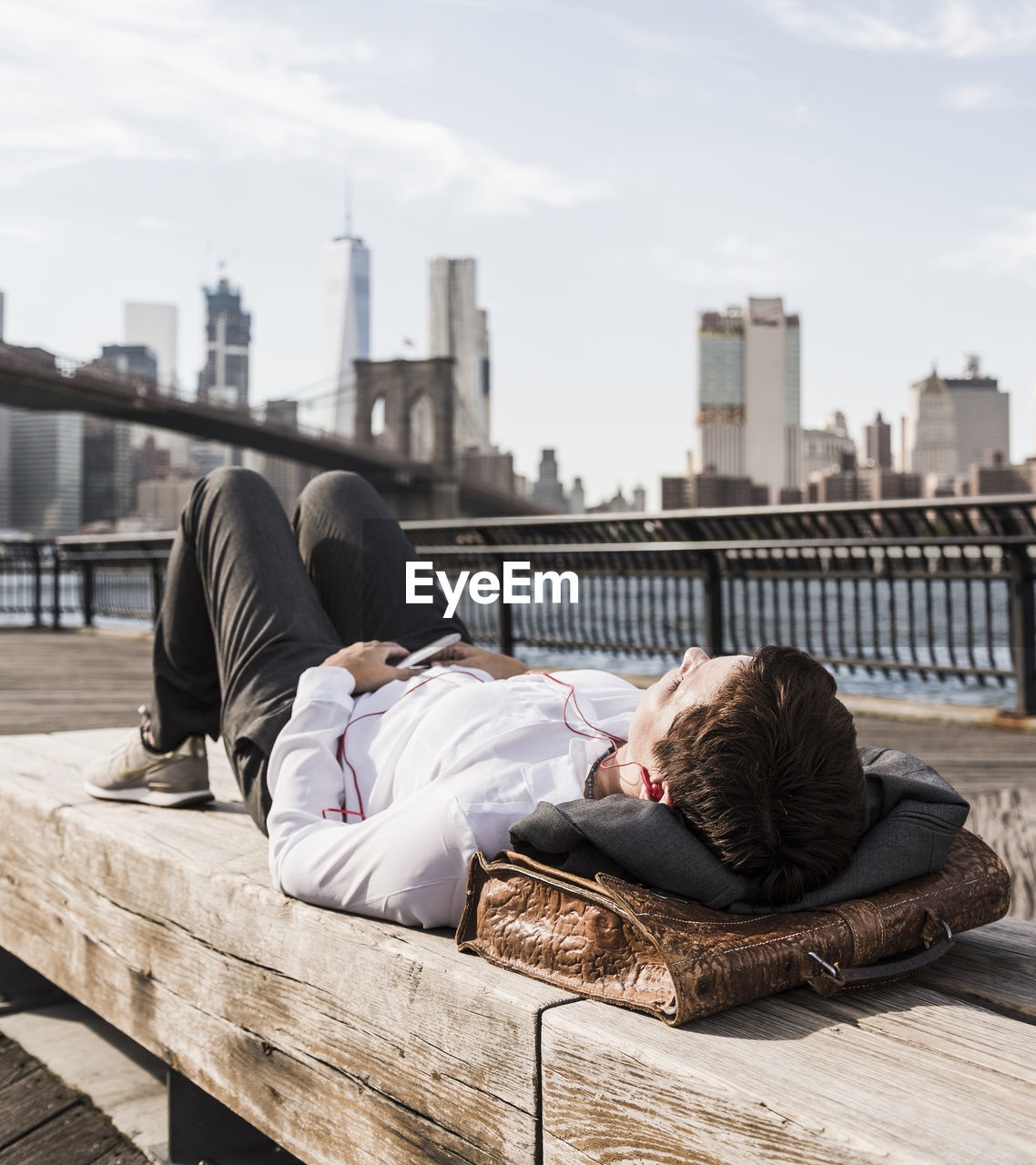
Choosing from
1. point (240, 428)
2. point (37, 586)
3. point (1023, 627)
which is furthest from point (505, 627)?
point (240, 428)

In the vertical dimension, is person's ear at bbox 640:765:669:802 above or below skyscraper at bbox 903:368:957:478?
below

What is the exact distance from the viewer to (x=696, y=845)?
0.99 meters

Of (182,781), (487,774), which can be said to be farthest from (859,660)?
(487,774)

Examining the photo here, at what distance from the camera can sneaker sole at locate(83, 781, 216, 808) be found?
1.82 m

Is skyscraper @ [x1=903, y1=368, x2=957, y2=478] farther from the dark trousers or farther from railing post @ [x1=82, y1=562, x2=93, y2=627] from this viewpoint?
the dark trousers

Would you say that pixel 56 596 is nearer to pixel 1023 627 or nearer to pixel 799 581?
pixel 799 581

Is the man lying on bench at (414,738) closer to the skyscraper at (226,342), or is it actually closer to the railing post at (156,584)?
the railing post at (156,584)

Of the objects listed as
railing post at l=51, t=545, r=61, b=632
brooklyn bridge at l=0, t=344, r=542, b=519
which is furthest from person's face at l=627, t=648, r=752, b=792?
brooklyn bridge at l=0, t=344, r=542, b=519

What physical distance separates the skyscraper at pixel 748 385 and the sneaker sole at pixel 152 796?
7902 centimetres

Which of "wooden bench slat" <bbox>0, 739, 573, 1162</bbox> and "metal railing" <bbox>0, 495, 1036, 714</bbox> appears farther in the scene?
"metal railing" <bbox>0, 495, 1036, 714</bbox>

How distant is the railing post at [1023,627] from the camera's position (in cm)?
390

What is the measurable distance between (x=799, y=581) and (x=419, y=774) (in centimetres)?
373

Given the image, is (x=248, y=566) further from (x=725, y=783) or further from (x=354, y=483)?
(x=725, y=783)

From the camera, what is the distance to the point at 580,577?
577 cm
